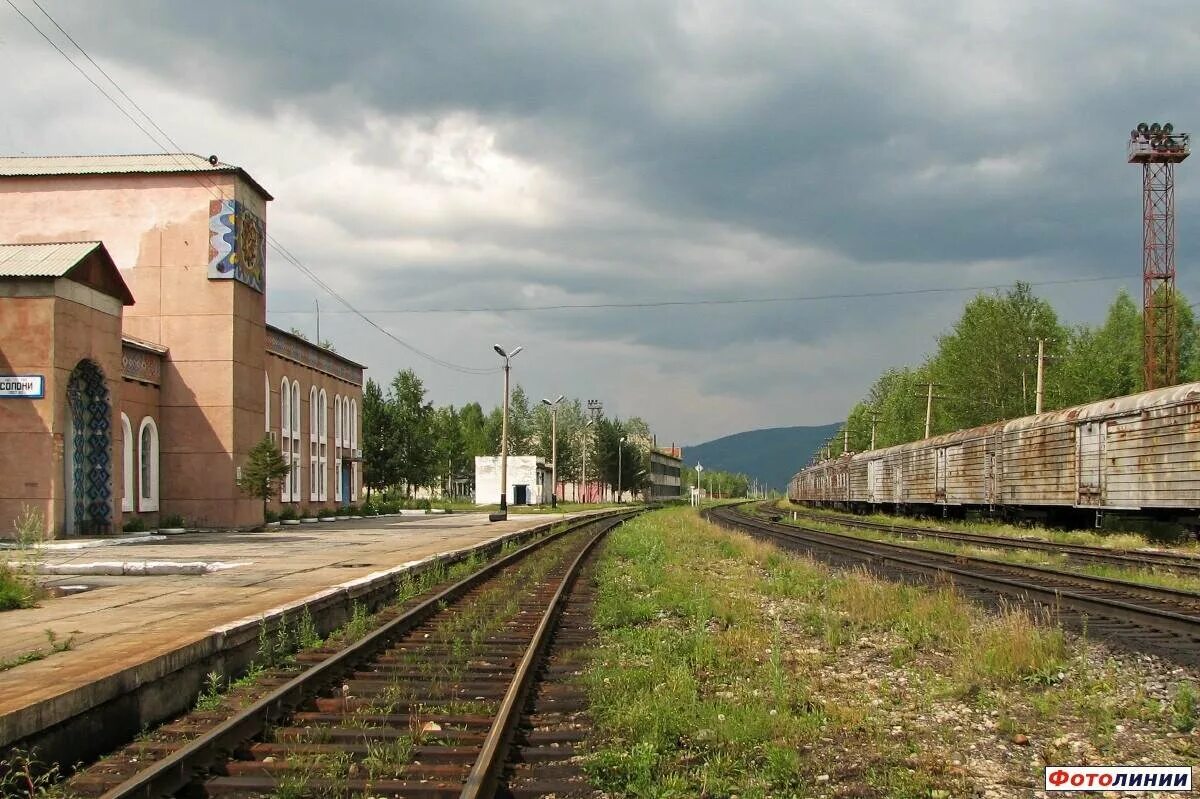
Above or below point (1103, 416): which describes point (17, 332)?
above

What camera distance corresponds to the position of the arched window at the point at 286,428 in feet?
145

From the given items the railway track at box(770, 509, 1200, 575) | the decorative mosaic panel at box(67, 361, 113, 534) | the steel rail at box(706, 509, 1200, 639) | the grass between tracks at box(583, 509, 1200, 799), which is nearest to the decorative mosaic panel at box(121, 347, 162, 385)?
the decorative mosaic panel at box(67, 361, 113, 534)

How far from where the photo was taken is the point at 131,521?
105 ft

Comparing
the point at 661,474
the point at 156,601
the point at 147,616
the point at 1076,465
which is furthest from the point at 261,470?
the point at 661,474

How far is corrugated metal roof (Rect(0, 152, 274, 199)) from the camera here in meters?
35.5

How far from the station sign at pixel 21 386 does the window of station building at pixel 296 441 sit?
20.0m

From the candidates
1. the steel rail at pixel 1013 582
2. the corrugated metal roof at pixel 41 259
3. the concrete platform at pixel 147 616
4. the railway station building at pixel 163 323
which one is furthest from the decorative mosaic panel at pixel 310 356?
the steel rail at pixel 1013 582

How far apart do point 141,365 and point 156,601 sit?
23.5m

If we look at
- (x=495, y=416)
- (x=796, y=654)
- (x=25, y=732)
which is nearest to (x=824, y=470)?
(x=796, y=654)

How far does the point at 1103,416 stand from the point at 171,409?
97.0 feet

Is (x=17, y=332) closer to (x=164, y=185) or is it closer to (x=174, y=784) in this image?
(x=164, y=185)

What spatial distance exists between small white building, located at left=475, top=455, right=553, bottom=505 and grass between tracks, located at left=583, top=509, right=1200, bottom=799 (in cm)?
7815

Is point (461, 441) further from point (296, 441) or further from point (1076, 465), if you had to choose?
point (1076, 465)

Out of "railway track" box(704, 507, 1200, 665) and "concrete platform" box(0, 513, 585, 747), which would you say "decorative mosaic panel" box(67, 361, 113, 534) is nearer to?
"concrete platform" box(0, 513, 585, 747)
